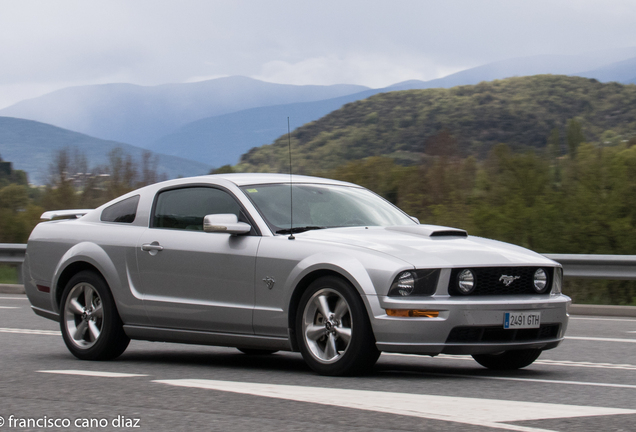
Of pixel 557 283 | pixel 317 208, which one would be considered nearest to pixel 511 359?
pixel 557 283

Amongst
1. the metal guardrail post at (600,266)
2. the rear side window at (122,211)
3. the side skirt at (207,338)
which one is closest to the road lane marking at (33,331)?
the rear side window at (122,211)

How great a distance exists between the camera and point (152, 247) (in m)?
7.35

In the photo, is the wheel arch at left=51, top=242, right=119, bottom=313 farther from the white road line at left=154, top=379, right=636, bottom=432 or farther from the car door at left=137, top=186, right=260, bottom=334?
the white road line at left=154, top=379, right=636, bottom=432

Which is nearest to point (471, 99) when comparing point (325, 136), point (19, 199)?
point (325, 136)

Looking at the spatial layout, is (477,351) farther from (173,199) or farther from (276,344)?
(173,199)

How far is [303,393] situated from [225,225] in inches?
67.9

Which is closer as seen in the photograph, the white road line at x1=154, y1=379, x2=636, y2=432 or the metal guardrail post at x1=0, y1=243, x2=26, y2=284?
the white road line at x1=154, y1=379, x2=636, y2=432

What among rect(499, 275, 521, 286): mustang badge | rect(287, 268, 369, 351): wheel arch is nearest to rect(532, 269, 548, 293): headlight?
rect(499, 275, 521, 286): mustang badge

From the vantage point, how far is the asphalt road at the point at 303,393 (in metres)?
4.56

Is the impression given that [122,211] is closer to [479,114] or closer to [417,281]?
[417,281]

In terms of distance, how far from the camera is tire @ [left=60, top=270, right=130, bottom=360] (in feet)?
24.7

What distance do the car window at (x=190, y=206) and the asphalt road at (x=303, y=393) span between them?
1119 mm

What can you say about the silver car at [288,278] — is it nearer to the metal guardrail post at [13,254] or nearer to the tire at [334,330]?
the tire at [334,330]

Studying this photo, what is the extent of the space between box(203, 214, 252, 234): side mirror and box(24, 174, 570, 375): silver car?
0.01m
